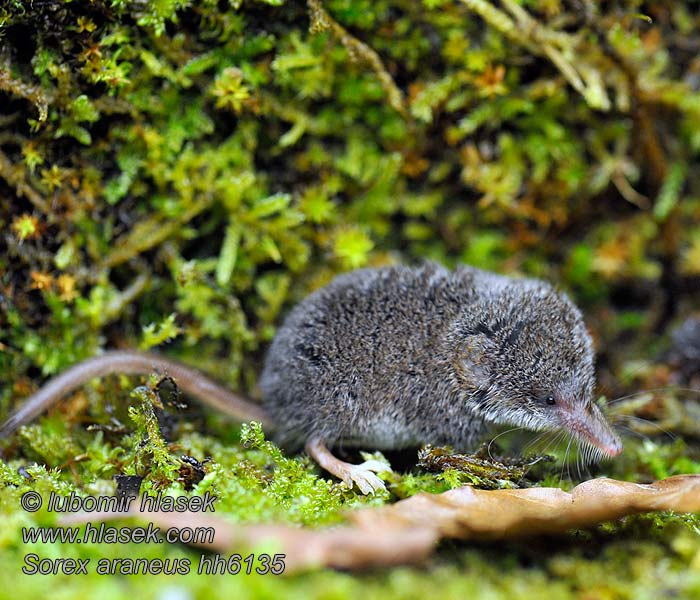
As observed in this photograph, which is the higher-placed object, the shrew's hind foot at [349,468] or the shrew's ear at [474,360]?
the shrew's ear at [474,360]

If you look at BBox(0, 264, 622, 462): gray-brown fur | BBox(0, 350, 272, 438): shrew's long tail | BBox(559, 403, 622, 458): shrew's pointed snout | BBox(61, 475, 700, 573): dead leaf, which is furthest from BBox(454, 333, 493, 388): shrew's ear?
BBox(0, 350, 272, 438): shrew's long tail

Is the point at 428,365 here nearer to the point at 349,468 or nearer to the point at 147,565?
the point at 349,468

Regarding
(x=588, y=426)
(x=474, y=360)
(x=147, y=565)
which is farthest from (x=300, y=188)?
(x=147, y=565)

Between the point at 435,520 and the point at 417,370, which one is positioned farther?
the point at 417,370

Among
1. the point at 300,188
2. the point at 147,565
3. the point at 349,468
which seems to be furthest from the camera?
the point at 300,188

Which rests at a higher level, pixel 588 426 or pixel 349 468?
pixel 588 426

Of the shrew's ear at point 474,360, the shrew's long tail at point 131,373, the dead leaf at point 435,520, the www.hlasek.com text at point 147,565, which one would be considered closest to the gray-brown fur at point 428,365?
the shrew's ear at point 474,360

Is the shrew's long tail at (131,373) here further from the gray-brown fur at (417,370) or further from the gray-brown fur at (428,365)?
the gray-brown fur at (428,365)
